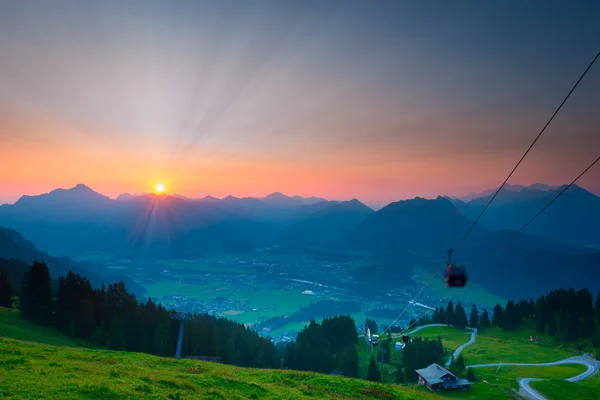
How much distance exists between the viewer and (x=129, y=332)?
56.2 m

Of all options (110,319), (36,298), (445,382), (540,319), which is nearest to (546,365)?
(445,382)

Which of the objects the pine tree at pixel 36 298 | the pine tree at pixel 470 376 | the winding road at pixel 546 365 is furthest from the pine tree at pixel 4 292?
the winding road at pixel 546 365

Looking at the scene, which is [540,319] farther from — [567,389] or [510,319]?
[567,389]

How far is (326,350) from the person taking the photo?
76.2 meters

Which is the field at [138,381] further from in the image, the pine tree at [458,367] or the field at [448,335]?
the field at [448,335]

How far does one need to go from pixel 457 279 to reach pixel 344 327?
73.6 meters

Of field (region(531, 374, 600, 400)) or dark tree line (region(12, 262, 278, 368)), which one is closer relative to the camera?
field (region(531, 374, 600, 400))

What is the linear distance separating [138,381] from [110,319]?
42301 mm

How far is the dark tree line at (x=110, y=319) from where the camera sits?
1991 inches

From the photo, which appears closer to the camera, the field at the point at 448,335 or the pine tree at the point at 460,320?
the field at the point at 448,335

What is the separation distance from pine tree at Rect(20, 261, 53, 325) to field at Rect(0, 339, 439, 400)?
2751 centimetres

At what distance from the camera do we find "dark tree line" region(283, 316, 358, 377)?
71438 mm

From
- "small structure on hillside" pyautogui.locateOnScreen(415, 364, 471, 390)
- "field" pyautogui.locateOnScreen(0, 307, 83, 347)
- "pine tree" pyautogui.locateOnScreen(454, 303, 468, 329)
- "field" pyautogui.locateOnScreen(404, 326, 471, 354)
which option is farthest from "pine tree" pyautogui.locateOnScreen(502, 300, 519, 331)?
"field" pyautogui.locateOnScreen(0, 307, 83, 347)

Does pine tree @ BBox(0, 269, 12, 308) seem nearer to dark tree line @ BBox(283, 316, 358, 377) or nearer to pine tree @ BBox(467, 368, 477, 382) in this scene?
dark tree line @ BBox(283, 316, 358, 377)
